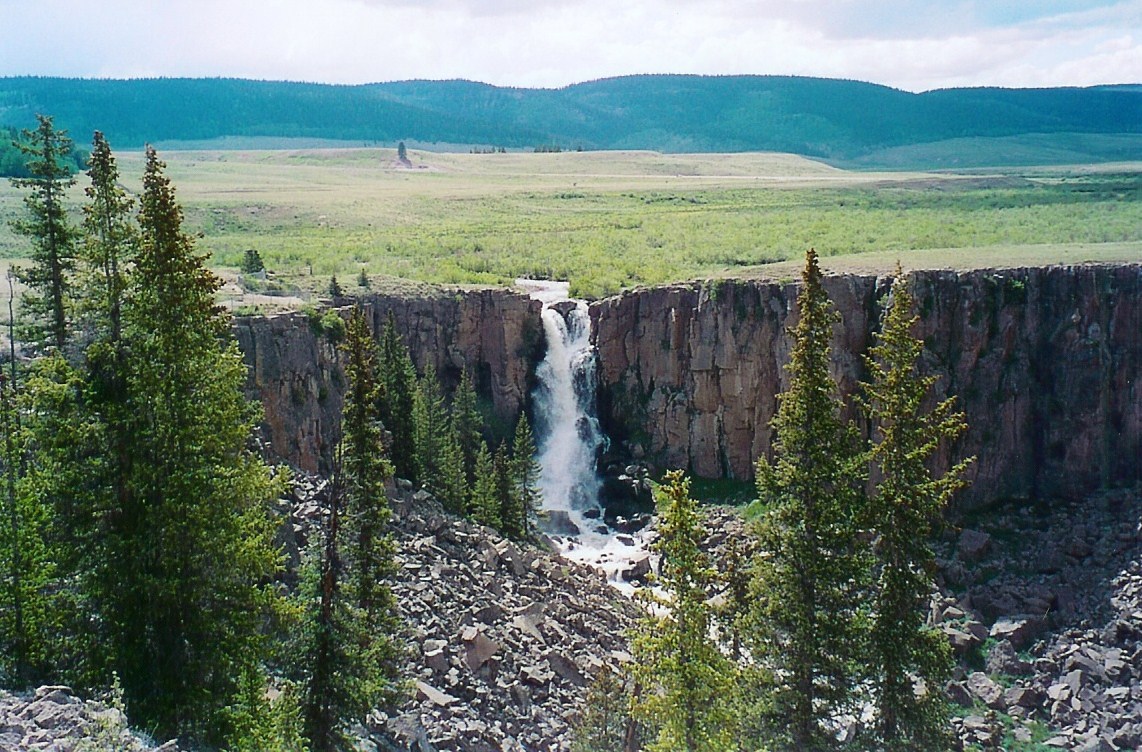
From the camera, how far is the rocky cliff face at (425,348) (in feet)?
140

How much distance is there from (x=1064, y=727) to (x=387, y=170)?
514 feet

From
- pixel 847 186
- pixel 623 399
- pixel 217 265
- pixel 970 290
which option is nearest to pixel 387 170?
pixel 847 186

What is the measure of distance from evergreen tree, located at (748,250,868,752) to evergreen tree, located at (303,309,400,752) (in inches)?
323

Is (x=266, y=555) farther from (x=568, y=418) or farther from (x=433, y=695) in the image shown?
(x=568, y=418)

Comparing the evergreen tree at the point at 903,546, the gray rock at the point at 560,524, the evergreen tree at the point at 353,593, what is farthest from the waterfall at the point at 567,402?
the evergreen tree at the point at 903,546

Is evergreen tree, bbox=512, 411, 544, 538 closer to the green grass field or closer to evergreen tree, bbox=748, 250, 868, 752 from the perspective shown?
the green grass field

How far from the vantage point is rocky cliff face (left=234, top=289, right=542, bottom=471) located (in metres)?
42.8

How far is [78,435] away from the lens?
17016 mm

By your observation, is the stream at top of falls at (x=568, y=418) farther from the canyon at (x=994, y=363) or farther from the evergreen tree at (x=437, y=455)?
the canyon at (x=994, y=363)

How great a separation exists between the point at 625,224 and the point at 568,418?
37.3m

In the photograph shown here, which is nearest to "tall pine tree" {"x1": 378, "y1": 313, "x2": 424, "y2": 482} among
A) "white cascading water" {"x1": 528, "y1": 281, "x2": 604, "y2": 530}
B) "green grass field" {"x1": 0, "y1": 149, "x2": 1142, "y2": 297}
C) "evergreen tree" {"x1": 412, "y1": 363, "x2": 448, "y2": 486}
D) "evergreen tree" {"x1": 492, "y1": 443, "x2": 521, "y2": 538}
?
"evergreen tree" {"x1": 412, "y1": 363, "x2": 448, "y2": 486}

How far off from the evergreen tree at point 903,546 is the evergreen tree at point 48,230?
65.1 feet

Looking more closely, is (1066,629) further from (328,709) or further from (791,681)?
(328,709)

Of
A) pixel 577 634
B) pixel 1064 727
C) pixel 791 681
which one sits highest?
pixel 791 681
